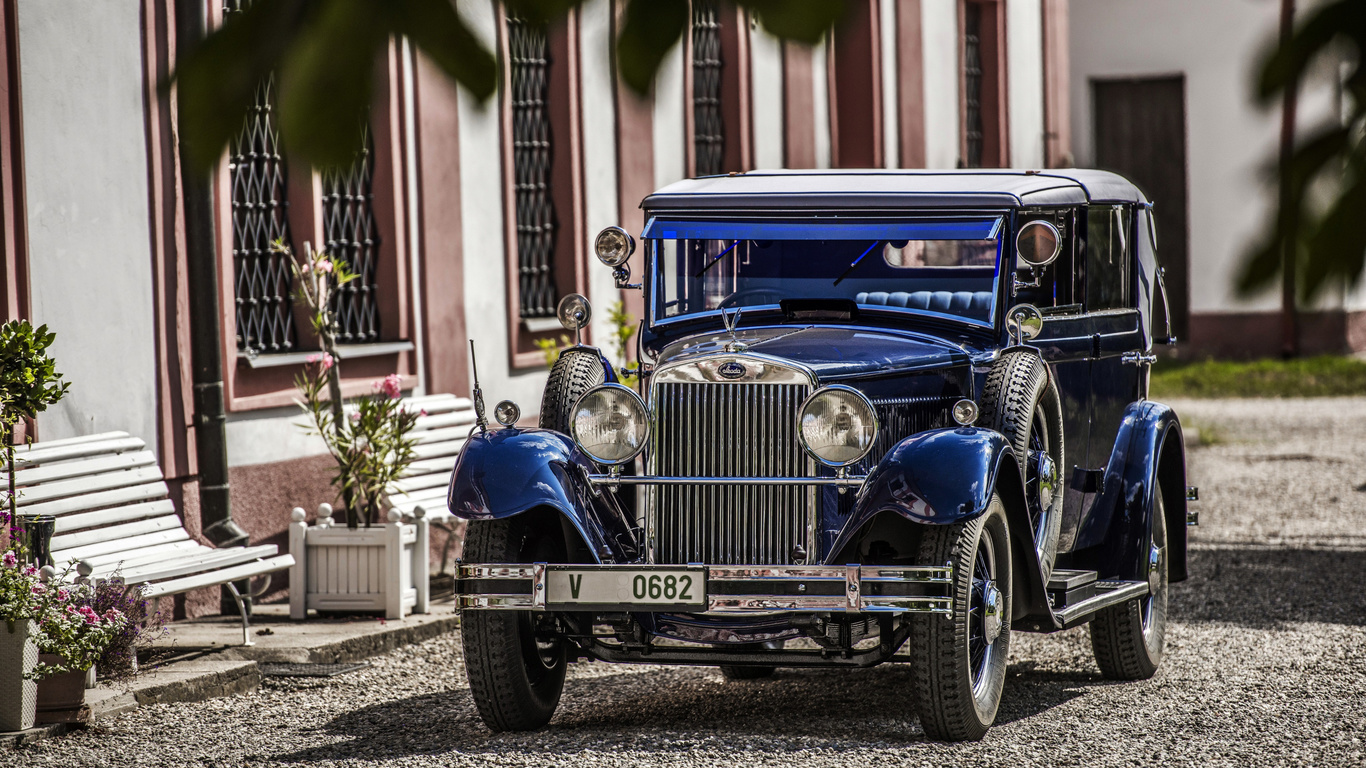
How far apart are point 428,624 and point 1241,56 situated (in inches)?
289

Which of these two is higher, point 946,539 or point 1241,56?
point 1241,56

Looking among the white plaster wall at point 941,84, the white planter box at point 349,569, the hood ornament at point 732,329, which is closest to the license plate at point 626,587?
the hood ornament at point 732,329

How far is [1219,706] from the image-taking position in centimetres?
664

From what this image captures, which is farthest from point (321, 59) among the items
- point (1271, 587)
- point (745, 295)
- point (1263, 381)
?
point (1263, 381)

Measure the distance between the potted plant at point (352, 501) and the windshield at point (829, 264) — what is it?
2180mm

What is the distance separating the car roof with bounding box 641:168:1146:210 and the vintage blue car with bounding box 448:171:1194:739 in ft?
0.04

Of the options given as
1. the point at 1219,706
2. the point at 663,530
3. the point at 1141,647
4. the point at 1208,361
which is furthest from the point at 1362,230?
the point at 1208,361

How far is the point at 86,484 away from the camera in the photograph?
7.89 m

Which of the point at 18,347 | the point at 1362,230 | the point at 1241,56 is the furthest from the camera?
the point at 18,347

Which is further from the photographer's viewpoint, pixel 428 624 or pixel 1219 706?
pixel 428 624

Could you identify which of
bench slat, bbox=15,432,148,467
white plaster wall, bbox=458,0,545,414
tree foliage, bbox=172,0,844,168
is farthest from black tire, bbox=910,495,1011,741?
white plaster wall, bbox=458,0,545,414

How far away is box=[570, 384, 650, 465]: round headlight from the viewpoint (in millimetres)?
6250

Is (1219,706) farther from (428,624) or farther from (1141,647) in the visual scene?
(428,624)

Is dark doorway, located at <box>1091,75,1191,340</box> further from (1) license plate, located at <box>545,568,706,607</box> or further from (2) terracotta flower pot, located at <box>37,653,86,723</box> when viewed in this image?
(2) terracotta flower pot, located at <box>37,653,86,723</box>
